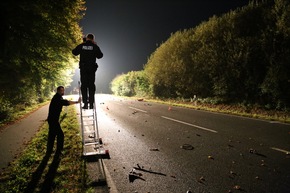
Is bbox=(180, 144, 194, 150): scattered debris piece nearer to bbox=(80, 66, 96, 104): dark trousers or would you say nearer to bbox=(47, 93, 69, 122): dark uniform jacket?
bbox=(80, 66, 96, 104): dark trousers

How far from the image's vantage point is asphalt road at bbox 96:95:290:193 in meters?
4.33

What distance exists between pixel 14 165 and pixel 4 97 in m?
9.33

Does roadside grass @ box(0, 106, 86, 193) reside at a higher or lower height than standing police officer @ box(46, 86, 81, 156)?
lower

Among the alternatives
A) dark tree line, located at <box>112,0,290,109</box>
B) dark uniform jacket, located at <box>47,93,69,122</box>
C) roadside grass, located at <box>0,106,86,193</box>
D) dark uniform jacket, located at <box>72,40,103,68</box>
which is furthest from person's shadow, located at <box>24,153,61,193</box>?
dark tree line, located at <box>112,0,290,109</box>

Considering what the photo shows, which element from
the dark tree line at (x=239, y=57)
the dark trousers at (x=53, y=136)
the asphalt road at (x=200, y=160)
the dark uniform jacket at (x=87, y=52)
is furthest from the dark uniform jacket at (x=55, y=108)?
the dark tree line at (x=239, y=57)

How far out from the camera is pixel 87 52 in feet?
20.8

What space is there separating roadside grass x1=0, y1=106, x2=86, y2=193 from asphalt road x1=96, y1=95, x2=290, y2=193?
81cm

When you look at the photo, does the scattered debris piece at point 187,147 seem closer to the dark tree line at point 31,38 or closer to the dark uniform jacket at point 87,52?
the dark uniform jacket at point 87,52

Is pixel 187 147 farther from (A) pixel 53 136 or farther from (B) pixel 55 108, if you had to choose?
(B) pixel 55 108

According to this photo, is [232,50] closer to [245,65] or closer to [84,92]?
[245,65]

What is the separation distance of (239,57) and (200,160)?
45.7ft

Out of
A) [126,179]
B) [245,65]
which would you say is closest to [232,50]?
[245,65]

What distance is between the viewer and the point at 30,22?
1001 centimetres

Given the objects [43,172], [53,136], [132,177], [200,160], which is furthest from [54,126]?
[200,160]
